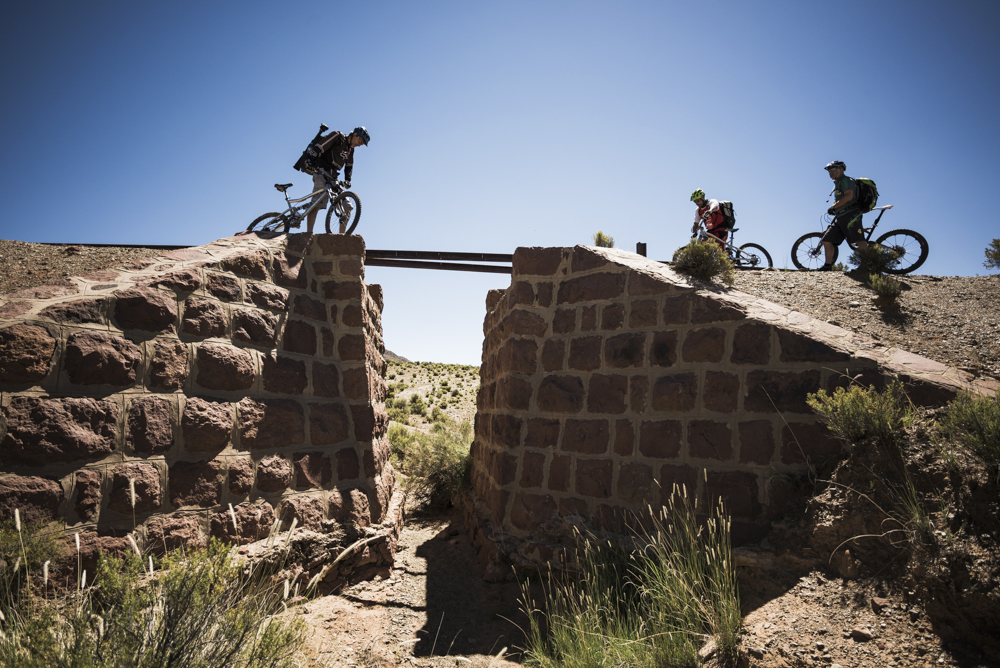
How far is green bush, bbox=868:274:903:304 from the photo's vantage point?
520 cm

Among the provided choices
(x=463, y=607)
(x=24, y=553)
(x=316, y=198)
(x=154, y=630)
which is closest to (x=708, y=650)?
(x=463, y=607)

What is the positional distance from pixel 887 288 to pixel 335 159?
6.73 metres

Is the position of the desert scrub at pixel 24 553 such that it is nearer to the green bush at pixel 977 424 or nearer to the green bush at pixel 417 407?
the green bush at pixel 977 424

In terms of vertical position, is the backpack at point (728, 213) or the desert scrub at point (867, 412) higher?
the backpack at point (728, 213)

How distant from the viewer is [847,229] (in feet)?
23.9

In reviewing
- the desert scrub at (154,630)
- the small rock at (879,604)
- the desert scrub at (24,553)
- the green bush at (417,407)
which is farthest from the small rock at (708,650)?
the green bush at (417,407)

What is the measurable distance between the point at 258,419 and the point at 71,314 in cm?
133

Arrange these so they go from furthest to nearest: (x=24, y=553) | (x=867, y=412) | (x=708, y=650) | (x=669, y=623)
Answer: (x=867, y=412), (x=669, y=623), (x=708, y=650), (x=24, y=553)

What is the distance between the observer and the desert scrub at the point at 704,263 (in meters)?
4.59

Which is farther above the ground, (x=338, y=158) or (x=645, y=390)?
(x=338, y=158)

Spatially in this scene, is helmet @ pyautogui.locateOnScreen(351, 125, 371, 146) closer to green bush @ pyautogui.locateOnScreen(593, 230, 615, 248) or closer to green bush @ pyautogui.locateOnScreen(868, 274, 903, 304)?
green bush @ pyautogui.locateOnScreen(593, 230, 615, 248)

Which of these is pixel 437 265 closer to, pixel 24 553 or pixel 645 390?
pixel 645 390

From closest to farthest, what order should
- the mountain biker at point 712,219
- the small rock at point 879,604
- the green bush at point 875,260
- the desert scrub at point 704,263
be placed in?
1. the small rock at point 879,604
2. the desert scrub at point 704,263
3. the green bush at point 875,260
4. the mountain biker at point 712,219

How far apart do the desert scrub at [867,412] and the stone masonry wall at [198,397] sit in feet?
11.6
